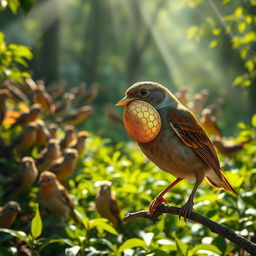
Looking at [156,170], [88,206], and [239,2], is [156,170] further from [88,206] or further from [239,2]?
[239,2]

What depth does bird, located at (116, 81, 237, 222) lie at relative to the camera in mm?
2238

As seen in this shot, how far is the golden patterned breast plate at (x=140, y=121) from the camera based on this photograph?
2188 mm

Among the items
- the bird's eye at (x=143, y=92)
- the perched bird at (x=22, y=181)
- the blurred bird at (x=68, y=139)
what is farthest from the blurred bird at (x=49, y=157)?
the bird's eye at (x=143, y=92)

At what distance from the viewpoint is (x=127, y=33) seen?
35.3 meters

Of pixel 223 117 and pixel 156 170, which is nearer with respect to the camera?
pixel 156 170

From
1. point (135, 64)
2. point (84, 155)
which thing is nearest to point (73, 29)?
point (135, 64)

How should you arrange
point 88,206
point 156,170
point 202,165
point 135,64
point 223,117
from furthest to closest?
point 135,64, point 223,117, point 156,170, point 88,206, point 202,165

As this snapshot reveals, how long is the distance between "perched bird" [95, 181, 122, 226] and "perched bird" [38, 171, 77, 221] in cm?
43

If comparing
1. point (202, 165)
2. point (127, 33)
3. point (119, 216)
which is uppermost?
point (202, 165)

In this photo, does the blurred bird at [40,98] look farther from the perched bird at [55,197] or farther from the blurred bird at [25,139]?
the perched bird at [55,197]

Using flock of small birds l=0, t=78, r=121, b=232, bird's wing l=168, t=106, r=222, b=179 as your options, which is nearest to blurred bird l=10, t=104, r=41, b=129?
flock of small birds l=0, t=78, r=121, b=232

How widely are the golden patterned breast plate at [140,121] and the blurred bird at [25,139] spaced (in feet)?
16.9

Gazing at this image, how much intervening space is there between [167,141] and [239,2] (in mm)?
5061

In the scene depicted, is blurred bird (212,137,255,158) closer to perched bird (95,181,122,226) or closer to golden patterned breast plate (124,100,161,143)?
perched bird (95,181,122,226)
